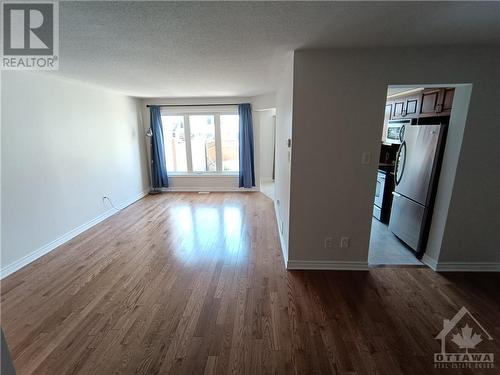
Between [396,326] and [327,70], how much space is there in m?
2.31

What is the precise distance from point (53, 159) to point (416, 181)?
4765mm

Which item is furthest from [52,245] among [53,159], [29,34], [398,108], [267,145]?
[267,145]

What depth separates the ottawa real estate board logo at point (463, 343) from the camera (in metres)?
1.63

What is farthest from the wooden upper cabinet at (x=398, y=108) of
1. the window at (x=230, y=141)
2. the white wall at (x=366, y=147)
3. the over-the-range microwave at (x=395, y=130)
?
the window at (x=230, y=141)

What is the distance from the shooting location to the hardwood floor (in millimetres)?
1669

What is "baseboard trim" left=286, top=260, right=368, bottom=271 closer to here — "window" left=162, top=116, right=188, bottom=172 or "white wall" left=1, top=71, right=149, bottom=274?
"white wall" left=1, top=71, right=149, bottom=274

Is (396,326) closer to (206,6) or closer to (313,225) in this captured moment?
(313,225)

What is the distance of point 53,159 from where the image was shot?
10.8ft

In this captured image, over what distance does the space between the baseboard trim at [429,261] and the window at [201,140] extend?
4.35 metres

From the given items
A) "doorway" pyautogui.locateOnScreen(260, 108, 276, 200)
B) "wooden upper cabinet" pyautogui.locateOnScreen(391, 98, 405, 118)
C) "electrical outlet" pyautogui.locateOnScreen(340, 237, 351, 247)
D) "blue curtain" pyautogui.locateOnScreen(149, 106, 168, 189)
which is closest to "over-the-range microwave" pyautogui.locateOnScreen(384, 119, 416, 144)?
"wooden upper cabinet" pyautogui.locateOnScreen(391, 98, 405, 118)

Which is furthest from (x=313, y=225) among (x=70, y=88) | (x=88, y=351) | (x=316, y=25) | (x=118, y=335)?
(x=70, y=88)

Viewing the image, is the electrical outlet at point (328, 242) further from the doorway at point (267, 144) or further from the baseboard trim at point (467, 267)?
the doorway at point (267, 144)

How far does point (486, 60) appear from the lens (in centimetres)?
217

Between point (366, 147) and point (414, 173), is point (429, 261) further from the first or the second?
point (366, 147)
